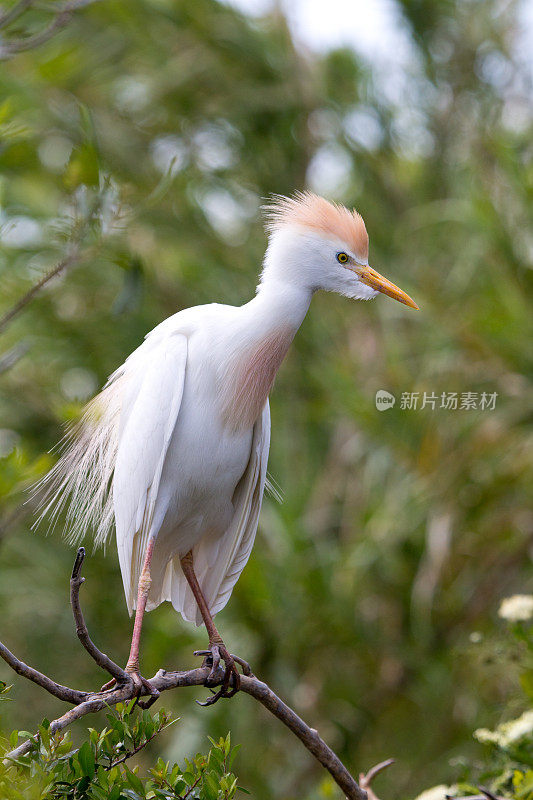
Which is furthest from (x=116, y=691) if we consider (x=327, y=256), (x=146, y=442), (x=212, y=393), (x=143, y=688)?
(x=327, y=256)

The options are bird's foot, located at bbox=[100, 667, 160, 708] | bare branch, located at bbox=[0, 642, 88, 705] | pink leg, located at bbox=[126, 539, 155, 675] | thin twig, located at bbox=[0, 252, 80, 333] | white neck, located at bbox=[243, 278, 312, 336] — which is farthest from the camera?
white neck, located at bbox=[243, 278, 312, 336]

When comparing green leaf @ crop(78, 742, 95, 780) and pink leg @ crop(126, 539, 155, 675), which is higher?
green leaf @ crop(78, 742, 95, 780)

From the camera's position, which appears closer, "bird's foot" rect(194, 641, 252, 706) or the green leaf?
the green leaf

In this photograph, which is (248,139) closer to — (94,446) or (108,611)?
(108,611)

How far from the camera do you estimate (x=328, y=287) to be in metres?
2.13

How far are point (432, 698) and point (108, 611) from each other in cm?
185

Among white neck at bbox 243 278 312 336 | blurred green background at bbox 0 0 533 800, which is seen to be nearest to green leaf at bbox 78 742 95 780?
white neck at bbox 243 278 312 336

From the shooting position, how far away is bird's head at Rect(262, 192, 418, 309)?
6.92 feet

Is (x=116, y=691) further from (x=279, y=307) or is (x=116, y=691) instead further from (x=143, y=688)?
(x=279, y=307)

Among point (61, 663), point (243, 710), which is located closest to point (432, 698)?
point (243, 710)

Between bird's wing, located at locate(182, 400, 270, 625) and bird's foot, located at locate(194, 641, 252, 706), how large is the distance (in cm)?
32

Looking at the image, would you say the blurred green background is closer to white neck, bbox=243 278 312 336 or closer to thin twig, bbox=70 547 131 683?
white neck, bbox=243 278 312 336

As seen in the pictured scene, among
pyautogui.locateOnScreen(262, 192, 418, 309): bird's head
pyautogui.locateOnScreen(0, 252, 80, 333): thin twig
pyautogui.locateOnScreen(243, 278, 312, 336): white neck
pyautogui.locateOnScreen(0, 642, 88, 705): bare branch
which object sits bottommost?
pyautogui.locateOnScreen(0, 642, 88, 705): bare branch

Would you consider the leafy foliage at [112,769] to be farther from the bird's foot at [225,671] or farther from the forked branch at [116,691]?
the bird's foot at [225,671]
